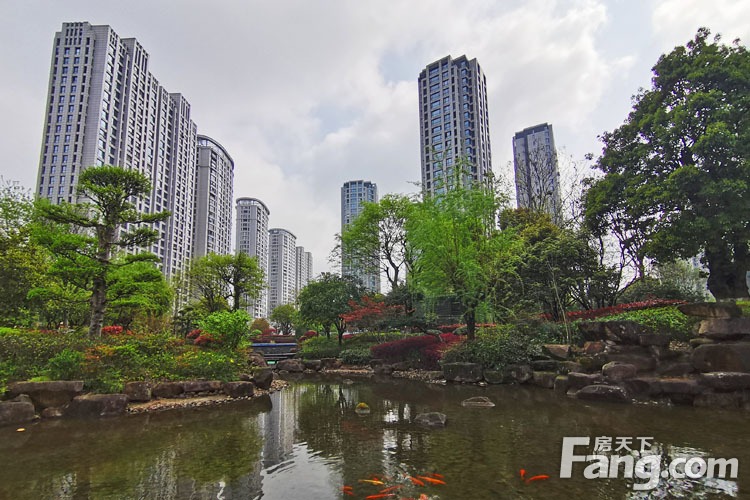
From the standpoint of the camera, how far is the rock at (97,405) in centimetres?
772

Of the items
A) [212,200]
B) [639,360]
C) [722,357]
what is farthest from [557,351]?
[212,200]

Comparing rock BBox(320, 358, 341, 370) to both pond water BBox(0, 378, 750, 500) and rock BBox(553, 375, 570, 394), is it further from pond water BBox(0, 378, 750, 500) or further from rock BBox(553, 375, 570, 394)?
rock BBox(553, 375, 570, 394)

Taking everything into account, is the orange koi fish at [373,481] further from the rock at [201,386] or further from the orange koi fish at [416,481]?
the rock at [201,386]

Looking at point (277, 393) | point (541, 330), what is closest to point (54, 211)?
point (277, 393)

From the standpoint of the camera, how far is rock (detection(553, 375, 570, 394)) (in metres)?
10.0

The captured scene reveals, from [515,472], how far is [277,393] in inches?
346

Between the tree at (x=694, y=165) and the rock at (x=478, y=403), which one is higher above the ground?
the tree at (x=694, y=165)

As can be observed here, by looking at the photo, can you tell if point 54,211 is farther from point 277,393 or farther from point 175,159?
point 175,159

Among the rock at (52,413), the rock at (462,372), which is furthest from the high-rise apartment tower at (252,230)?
the rock at (52,413)

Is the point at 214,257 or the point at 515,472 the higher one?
the point at 214,257

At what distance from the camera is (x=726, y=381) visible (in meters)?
7.88

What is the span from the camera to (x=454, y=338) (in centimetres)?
1574

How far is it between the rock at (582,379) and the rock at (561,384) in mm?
154

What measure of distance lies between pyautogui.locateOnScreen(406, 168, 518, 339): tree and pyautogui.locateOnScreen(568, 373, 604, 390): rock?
3.80 meters
